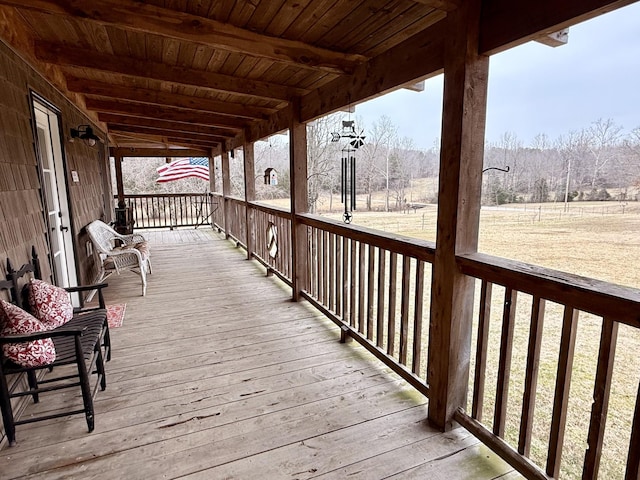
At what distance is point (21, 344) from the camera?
1.84 m

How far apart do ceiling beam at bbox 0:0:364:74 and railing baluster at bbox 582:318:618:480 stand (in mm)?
2263

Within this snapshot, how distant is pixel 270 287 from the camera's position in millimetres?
4684

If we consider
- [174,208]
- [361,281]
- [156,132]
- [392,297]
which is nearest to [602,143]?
[392,297]

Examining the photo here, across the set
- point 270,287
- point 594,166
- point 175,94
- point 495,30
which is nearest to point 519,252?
point 594,166

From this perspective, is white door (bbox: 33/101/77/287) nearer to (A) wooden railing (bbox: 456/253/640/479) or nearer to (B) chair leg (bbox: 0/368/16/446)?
(B) chair leg (bbox: 0/368/16/446)

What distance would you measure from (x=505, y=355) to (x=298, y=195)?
2700 mm

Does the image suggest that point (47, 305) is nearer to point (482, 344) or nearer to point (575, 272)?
point (482, 344)

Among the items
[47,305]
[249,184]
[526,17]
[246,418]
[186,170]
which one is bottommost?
[246,418]

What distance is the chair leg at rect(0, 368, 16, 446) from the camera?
1797 mm

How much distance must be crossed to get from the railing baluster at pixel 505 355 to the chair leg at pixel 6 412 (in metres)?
2.46

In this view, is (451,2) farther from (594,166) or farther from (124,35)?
(124,35)

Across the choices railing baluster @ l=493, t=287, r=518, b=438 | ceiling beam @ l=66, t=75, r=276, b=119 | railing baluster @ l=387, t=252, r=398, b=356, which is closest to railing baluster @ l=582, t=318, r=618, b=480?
railing baluster @ l=493, t=287, r=518, b=438

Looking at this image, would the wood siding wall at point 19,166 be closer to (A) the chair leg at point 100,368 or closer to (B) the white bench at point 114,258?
(A) the chair leg at point 100,368

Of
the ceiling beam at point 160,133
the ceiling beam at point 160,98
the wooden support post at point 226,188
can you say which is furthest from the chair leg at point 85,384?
the wooden support post at point 226,188
